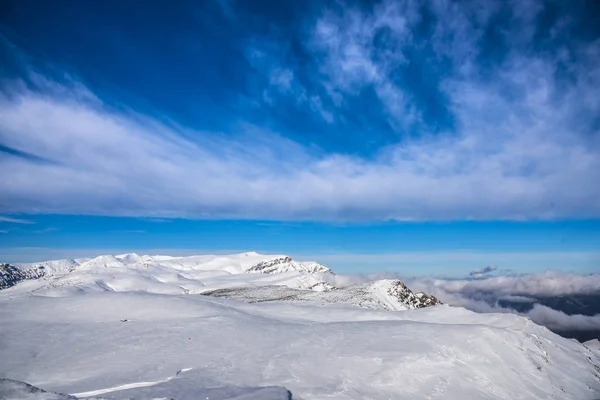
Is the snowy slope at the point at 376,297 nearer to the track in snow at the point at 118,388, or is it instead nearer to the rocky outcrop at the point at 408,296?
the rocky outcrop at the point at 408,296

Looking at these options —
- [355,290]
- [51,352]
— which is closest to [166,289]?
[355,290]

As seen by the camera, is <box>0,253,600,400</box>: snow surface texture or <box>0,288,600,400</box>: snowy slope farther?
<box>0,288,600,400</box>: snowy slope

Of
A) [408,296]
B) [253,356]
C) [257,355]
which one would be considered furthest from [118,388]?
[408,296]

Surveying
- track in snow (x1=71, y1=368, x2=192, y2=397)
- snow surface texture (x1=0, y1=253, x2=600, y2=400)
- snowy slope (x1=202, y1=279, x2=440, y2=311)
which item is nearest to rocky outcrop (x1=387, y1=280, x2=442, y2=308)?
snowy slope (x1=202, y1=279, x2=440, y2=311)

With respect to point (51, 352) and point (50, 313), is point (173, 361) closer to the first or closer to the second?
point (51, 352)

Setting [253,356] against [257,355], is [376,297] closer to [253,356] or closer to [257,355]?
[257,355]

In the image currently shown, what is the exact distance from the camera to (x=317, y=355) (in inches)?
1017

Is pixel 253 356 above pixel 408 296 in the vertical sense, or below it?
below

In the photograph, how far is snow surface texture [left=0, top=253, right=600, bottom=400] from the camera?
64.6 ft

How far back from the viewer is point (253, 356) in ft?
82.4

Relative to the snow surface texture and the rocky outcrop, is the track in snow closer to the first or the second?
the snow surface texture

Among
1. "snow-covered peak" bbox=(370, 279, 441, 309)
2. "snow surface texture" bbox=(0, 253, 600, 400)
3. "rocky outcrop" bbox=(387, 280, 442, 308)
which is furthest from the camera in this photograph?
"rocky outcrop" bbox=(387, 280, 442, 308)

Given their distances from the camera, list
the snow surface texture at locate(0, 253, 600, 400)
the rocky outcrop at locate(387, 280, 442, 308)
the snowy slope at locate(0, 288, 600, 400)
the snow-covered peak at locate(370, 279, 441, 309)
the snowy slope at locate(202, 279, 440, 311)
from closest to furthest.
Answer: the snow surface texture at locate(0, 253, 600, 400) → the snowy slope at locate(0, 288, 600, 400) → the snowy slope at locate(202, 279, 440, 311) → the snow-covered peak at locate(370, 279, 441, 309) → the rocky outcrop at locate(387, 280, 442, 308)

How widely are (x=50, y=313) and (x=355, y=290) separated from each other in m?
82.1
